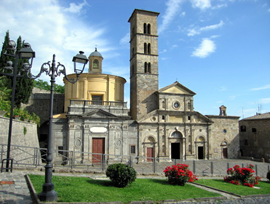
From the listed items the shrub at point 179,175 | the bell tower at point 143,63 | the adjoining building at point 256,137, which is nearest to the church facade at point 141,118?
the bell tower at point 143,63

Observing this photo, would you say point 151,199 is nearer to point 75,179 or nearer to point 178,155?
point 75,179

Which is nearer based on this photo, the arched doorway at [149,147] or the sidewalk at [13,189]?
the sidewalk at [13,189]

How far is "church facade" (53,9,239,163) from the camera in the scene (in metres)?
26.4

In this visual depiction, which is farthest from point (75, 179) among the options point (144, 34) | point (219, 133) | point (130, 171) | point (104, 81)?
point (219, 133)

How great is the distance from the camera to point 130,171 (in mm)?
12211

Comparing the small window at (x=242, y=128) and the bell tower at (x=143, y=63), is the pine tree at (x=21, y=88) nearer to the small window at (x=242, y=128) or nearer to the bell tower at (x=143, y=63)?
the bell tower at (x=143, y=63)

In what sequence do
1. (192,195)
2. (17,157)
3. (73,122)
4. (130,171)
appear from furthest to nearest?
(73,122), (17,157), (130,171), (192,195)

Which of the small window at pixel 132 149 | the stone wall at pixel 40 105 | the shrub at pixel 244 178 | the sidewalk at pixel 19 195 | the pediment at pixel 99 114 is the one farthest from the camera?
the stone wall at pixel 40 105

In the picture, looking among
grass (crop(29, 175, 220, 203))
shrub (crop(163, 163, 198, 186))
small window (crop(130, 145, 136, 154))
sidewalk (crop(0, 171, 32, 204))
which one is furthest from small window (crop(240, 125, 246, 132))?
sidewalk (crop(0, 171, 32, 204))

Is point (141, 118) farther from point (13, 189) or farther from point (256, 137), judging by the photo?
point (13, 189)

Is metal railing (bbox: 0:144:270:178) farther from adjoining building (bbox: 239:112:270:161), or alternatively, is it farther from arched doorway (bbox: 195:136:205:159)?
adjoining building (bbox: 239:112:270:161)

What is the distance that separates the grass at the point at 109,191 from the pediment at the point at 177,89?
20.5m

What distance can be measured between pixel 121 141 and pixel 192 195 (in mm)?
16369

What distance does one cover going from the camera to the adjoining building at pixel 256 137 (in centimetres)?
3594
